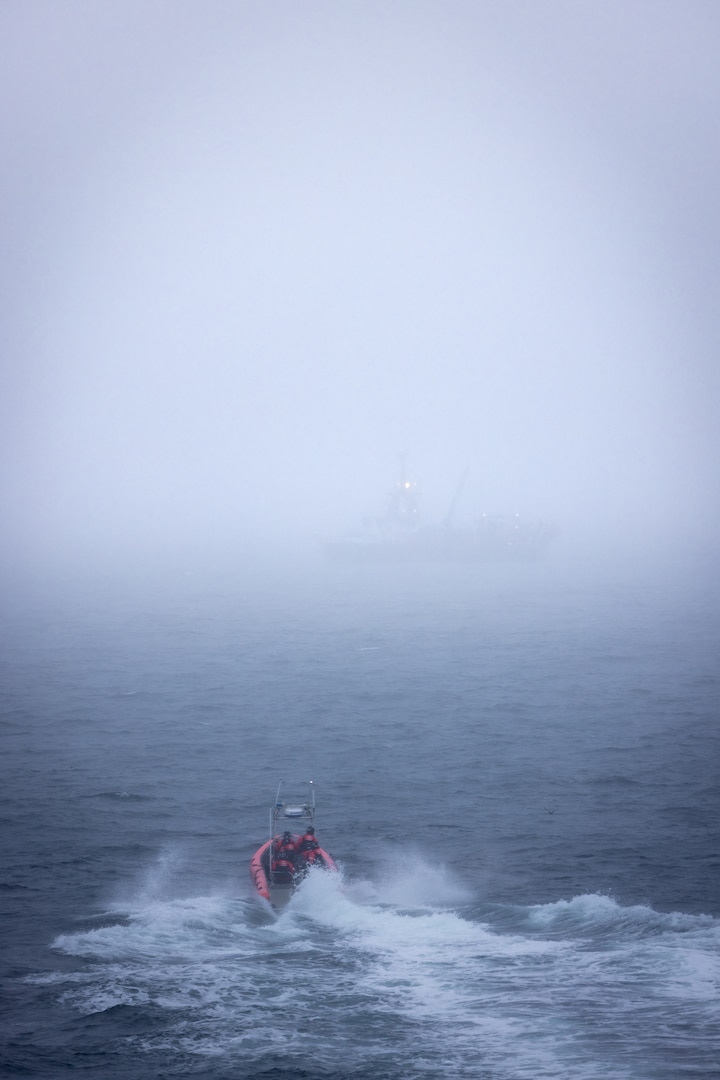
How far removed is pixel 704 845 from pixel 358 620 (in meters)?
61.0

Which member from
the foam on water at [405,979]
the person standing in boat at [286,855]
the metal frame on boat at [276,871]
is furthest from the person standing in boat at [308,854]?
the foam on water at [405,979]

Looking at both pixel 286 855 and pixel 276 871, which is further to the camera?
pixel 286 855

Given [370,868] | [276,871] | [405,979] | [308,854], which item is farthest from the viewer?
[370,868]

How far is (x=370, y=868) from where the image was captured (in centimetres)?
3108

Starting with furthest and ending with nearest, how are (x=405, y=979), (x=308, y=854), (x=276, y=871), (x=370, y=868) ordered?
(x=370, y=868) < (x=308, y=854) < (x=276, y=871) < (x=405, y=979)

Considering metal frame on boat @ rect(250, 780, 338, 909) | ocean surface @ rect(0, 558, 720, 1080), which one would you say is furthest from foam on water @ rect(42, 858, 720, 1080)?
metal frame on boat @ rect(250, 780, 338, 909)

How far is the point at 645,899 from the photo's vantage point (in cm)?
2845

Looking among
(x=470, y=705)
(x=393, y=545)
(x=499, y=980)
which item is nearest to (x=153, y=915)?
(x=499, y=980)

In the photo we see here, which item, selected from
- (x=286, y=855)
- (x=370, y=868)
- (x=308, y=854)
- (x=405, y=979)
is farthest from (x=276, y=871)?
(x=405, y=979)

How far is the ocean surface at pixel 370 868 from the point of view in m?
21.5

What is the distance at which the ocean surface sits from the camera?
21453 mm

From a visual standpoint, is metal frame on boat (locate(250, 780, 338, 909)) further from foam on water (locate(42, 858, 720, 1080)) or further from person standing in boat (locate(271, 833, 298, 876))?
foam on water (locate(42, 858, 720, 1080))

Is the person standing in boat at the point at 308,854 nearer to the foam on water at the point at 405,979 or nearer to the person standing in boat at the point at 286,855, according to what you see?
the person standing in boat at the point at 286,855

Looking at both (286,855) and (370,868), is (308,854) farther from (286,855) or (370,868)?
(370,868)
